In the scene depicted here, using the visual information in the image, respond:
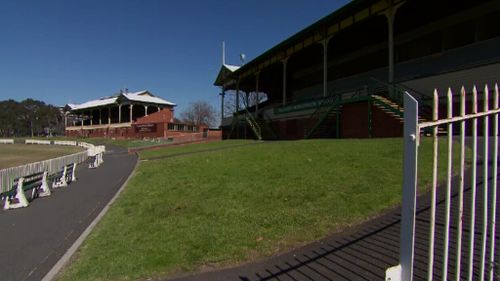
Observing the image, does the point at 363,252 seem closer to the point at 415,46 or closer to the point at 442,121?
the point at 442,121

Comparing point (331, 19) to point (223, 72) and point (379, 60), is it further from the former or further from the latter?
point (223, 72)

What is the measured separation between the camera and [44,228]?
296 inches

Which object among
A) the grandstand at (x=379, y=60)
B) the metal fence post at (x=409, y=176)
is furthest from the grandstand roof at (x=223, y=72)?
the metal fence post at (x=409, y=176)

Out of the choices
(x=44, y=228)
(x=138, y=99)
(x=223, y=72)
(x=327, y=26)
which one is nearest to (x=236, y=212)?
(x=44, y=228)

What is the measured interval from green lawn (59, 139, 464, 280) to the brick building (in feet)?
140

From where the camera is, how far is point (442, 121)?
2553mm

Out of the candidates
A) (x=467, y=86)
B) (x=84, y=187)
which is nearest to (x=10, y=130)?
(x=84, y=187)

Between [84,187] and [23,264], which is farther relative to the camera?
[84,187]

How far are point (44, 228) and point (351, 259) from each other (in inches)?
252

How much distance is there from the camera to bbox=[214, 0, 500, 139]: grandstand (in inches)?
668

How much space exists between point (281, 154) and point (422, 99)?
710 cm

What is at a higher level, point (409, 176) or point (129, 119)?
point (129, 119)

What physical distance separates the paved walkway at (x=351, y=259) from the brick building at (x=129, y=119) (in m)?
47.7

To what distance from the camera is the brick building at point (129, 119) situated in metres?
58.7
